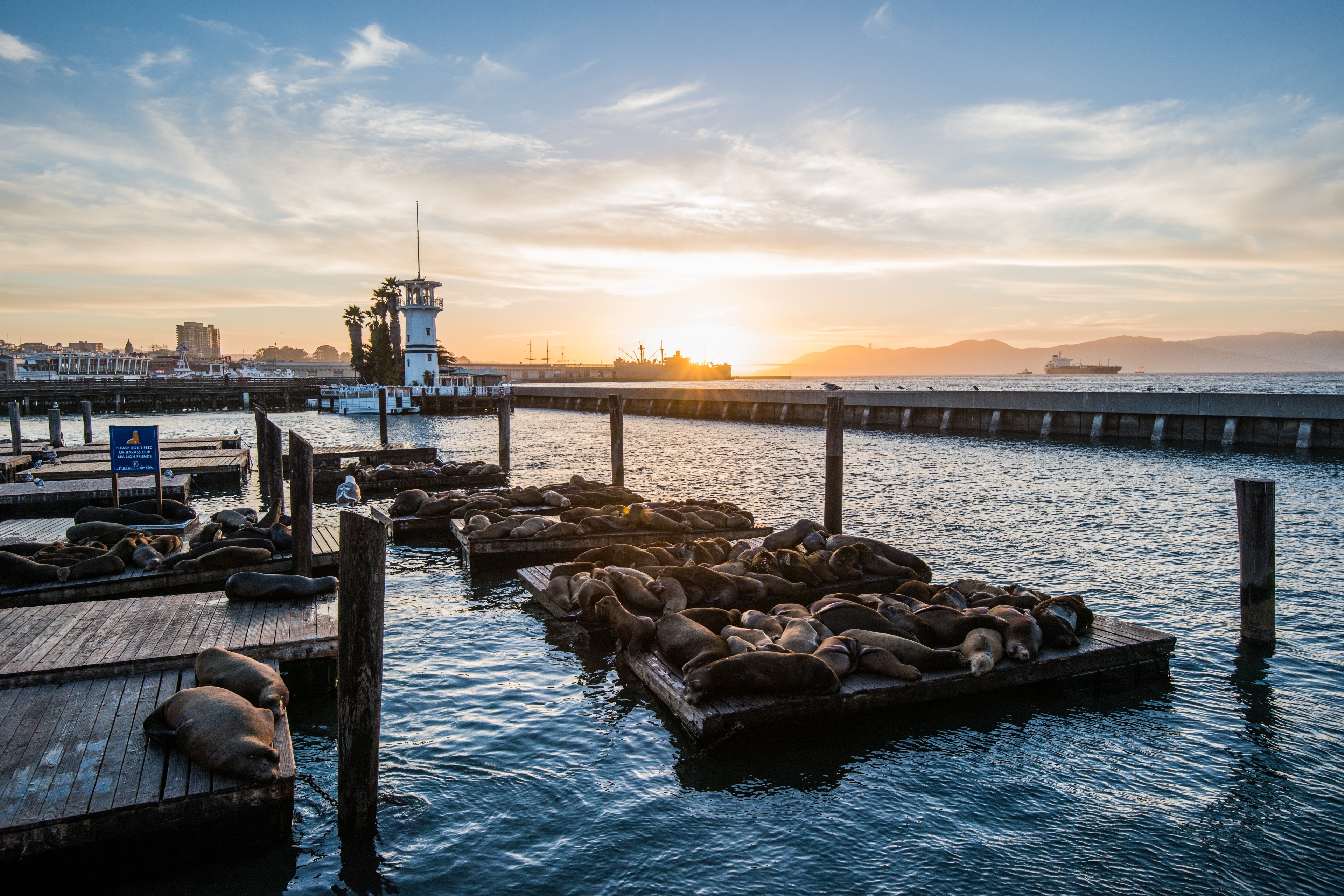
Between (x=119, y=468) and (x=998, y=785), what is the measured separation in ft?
46.0

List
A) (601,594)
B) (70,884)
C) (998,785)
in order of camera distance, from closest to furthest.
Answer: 1. (70,884)
2. (998,785)
3. (601,594)

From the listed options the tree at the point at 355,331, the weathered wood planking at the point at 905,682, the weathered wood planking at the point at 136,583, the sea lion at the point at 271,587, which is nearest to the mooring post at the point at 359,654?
the weathered wood planking at the point at 905,682

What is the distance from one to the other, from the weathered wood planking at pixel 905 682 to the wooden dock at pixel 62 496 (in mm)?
14938

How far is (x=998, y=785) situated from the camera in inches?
247

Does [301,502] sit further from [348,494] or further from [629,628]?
[348,494]

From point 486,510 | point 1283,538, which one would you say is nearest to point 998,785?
point 486,510

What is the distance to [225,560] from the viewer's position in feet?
34.4

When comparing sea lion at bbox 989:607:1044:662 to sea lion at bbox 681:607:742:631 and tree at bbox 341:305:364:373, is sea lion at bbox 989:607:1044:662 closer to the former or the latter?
sea lion at bbox 681:607:742:631

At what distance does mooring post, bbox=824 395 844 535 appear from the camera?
1334cm

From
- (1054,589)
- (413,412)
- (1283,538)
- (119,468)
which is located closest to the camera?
(1054,589)

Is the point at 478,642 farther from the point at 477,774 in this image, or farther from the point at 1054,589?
the point at 1054,589

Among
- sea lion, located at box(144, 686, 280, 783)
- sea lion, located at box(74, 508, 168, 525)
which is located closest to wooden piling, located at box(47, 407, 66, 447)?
sea lion, located at box(74, 508, 168, 525)

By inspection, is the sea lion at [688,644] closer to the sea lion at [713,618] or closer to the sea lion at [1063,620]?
the sea lion at [713,618]

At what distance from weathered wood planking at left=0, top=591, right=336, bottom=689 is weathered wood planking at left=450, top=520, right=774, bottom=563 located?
480 centimetres
